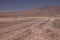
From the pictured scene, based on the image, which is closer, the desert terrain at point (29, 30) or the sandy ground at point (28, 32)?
the sandy ground at point (28, 32)

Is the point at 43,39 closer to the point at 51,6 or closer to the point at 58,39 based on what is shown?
the point at 58,39

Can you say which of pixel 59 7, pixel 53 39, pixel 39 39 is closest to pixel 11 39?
pixel 39 39

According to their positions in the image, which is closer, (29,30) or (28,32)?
(28,32)

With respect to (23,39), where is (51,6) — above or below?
below

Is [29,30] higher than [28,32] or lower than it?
lower

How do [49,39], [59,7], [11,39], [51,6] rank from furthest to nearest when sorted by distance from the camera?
Answer: [51,6] < [59,7] < [49,39] < [11,39]

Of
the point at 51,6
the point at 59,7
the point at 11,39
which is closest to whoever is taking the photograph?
the point at 11,39

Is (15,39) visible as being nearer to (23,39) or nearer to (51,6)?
(23,39)

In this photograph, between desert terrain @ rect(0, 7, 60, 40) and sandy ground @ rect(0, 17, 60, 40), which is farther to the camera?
desert terrain @ rect(0, 7, 60, 40)

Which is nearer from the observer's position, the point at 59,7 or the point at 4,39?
the point at 4,39
